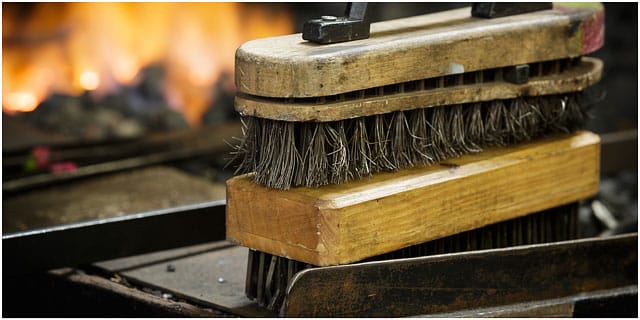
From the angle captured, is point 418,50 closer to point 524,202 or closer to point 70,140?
point 524,202

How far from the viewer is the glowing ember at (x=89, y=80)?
3410mm

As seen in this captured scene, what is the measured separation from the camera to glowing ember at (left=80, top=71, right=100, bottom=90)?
3410 millimetres

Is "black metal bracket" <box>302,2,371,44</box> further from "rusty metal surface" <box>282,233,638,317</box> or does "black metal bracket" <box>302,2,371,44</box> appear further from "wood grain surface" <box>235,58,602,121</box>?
"rusty metal surface" <box>282,233,638,317</box>

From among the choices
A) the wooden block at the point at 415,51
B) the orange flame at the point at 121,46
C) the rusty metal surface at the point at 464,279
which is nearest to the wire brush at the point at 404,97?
the wooden block at the point at 415,51

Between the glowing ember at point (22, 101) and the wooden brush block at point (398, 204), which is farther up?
the wooden brush block at point (398, 204)

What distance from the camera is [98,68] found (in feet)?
11.3

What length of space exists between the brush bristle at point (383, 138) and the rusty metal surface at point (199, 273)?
8.5 inches

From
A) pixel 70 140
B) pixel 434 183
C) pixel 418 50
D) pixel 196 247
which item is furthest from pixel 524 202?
pixel 70 140

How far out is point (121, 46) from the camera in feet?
11.3

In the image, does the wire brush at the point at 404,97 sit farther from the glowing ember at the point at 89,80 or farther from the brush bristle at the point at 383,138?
the glowing ember at the point at 89,80

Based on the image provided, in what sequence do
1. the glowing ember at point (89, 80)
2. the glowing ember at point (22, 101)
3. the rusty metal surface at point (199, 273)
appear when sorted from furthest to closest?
the glowing ember at point (89, 80)
the glowing ember at point (22, 101)
the rusty metal surface at point (199, 273)

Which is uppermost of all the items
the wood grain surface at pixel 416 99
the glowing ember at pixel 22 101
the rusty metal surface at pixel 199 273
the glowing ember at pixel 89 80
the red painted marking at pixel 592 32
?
the red painted marking at pixel 592 32

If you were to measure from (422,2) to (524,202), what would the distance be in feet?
5.82

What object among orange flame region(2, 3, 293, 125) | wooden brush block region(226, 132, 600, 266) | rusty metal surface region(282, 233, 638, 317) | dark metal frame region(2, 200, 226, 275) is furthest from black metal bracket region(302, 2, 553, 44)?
orange flame region(2, 3, 293, 125)
